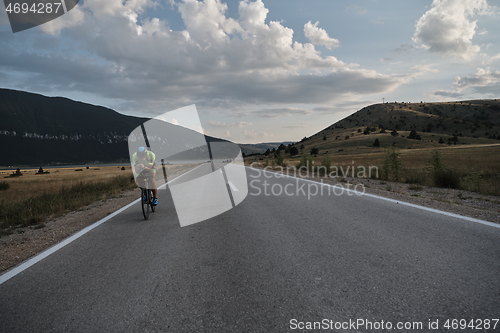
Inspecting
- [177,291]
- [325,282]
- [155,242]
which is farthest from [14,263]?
[325,282]

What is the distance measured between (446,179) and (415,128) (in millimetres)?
103828

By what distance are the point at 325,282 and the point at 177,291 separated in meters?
1.69

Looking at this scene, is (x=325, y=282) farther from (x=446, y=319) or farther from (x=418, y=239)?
(x=418, y=239)

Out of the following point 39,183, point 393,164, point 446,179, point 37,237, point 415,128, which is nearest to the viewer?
point 37,237

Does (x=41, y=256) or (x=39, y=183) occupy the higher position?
(x=39, y=183)

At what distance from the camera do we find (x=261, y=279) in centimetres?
343

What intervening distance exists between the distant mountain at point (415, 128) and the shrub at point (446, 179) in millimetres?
51252

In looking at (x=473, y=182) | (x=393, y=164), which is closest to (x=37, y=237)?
(x=473, y=182)

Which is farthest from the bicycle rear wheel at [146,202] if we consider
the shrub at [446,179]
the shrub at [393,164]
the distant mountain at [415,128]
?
the distant mountain at [415,128]

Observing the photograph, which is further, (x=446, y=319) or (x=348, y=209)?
(x=348, y=209)

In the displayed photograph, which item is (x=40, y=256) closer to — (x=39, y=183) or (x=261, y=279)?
(x=261, y=279)

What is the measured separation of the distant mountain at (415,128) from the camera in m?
73.8

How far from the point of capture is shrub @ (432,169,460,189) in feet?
45.6

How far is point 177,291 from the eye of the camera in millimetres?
3213
